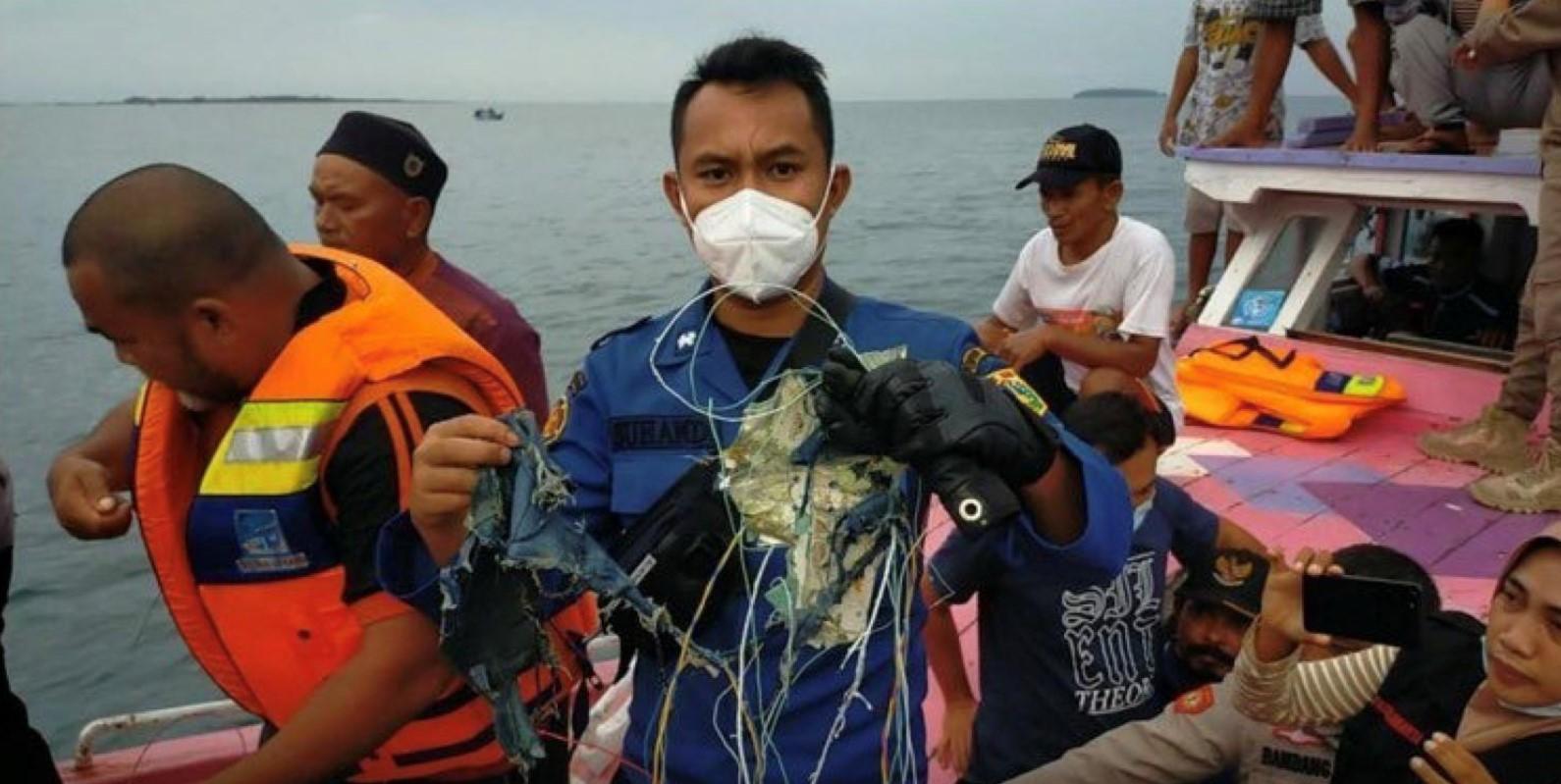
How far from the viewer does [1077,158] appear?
13.6 feet

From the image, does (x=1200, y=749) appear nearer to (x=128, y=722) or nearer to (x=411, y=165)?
(x=411, y=165)

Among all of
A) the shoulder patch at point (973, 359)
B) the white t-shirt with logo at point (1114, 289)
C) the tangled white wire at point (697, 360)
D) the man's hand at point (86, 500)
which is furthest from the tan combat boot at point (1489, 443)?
the man's hand at point (86, 500)

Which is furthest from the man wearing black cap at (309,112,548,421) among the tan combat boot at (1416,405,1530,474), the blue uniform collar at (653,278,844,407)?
the tan combat boot at (1416,405,1530,474)

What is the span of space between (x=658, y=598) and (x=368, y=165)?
2427mm

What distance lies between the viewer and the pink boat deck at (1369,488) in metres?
4.50

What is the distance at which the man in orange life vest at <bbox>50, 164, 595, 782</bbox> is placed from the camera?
5.96 feet

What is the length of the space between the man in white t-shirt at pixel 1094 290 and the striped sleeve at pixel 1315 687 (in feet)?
4.96

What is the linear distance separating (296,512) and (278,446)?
11 centimetres

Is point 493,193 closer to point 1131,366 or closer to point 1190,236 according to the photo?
point 1190,236

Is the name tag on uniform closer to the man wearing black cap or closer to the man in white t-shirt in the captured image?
the man wearing black cap

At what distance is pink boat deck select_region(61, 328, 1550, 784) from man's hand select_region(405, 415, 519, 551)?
2.23 meters

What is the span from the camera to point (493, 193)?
142 feet

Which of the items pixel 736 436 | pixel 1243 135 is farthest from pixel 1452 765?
pixel 1243 135

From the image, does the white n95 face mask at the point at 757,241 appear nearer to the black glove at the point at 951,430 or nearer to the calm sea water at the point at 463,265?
the black glove at the point at 951,430
